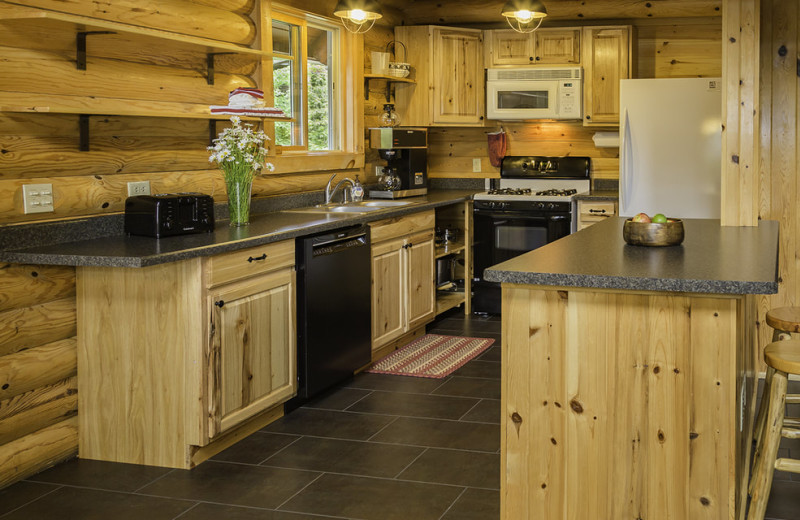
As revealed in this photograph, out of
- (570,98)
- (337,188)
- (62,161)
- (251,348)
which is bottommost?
(251,348)

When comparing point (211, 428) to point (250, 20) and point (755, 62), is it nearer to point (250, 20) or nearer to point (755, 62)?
point (250, 20)

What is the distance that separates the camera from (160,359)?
3541 mm

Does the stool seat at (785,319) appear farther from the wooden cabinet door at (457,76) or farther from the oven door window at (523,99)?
the wooden cabinet door at (457,76)

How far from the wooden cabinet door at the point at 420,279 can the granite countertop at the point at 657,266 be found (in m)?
2.00

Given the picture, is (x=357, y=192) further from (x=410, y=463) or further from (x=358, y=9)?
(x=410, y=463)

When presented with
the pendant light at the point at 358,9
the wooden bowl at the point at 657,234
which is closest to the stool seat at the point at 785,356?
the wooden bowl at the point at 657,234

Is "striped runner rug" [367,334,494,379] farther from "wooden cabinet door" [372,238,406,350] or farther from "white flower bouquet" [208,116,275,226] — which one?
"white flower bouquet" [208,116,275,226]

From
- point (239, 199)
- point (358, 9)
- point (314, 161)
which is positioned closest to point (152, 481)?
point (239, 199)

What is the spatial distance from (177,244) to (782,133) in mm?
3135

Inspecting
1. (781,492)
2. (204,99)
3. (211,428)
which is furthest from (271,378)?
(781,492)

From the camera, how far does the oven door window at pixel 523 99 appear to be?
651 cm

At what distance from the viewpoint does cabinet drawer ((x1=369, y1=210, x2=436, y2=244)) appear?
5.08 m

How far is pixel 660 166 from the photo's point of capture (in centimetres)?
578

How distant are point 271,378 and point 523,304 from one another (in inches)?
62.6
